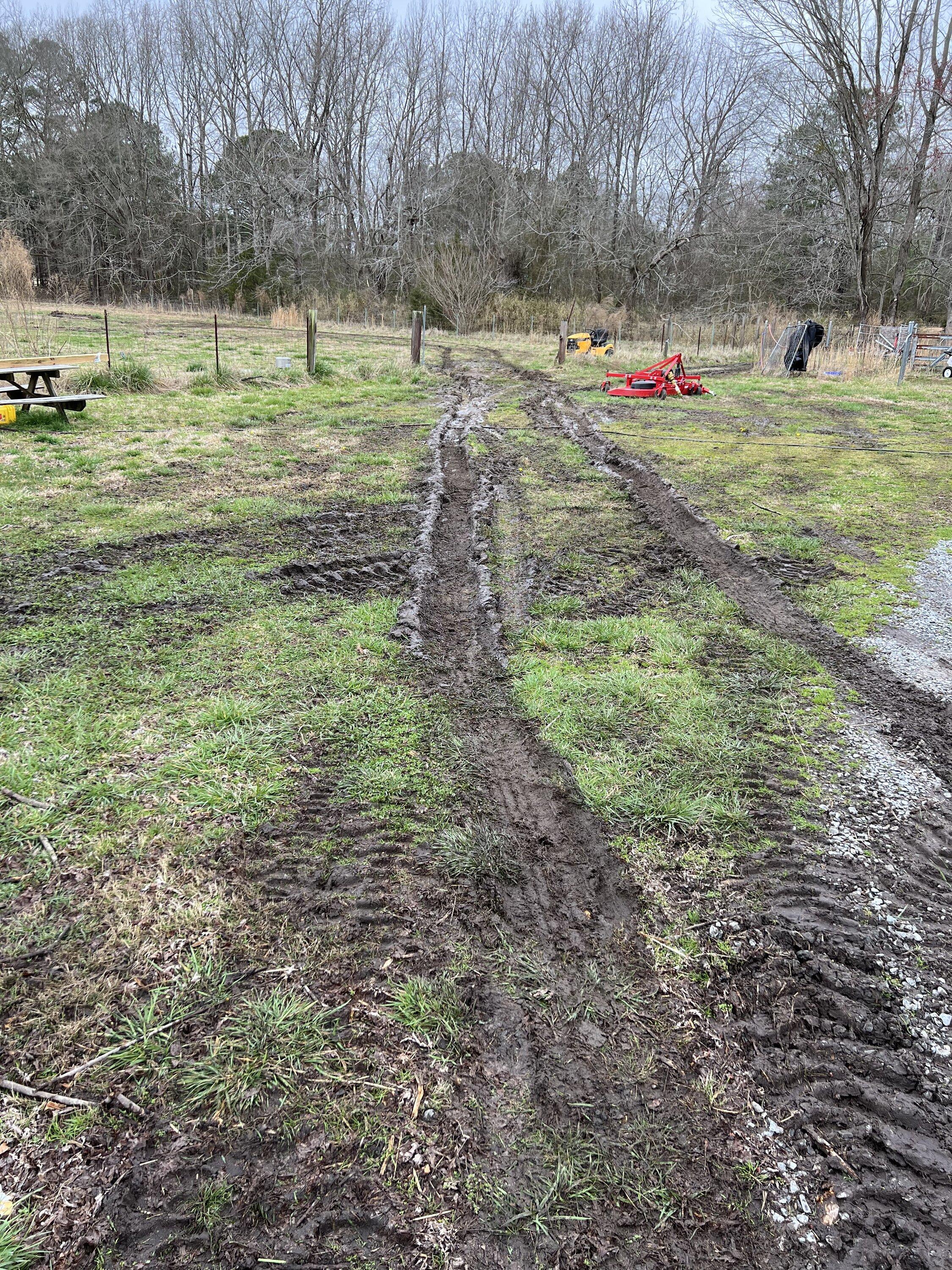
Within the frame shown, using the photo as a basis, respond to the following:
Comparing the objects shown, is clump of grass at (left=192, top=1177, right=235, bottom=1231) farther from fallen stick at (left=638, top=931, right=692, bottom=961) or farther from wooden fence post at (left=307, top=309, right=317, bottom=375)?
wooden fence post at (left=307, top=309, right=317, bottom=375)

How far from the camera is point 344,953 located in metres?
2.43

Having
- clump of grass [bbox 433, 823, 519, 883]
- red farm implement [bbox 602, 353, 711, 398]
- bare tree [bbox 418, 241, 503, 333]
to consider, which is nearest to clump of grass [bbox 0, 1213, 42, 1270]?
clump of grass [bbox 433, 823, 519, 883]

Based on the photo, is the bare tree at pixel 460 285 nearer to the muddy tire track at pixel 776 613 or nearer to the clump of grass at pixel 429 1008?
the muddy tire track at pixel 776 613

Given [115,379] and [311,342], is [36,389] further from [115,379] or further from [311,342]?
[311,342]

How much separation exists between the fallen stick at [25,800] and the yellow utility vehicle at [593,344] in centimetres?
2014

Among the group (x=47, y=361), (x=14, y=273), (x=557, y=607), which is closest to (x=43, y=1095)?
(x=557, y=607)

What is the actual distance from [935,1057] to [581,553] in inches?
174

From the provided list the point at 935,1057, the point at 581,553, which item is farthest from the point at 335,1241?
the point at 581,553

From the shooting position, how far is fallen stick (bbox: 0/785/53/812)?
2.94m

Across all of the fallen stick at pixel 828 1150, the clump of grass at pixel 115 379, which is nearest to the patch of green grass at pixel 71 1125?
the fallen stick at pixel 828 1150

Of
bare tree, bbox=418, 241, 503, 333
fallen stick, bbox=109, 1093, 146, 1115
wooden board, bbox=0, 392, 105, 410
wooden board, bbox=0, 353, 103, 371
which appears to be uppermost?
bare tree, bbox=418, 241, 503, 333

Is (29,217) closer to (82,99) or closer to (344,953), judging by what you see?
(82,99)

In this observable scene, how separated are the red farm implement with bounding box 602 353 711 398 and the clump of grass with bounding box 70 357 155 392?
814 centimetres

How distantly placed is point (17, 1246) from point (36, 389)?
11.3 meters
